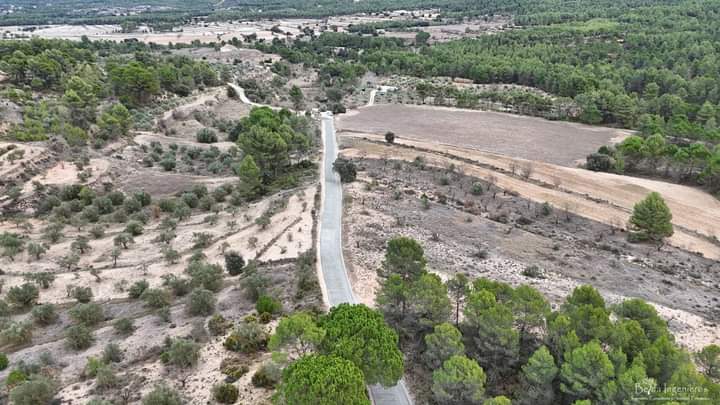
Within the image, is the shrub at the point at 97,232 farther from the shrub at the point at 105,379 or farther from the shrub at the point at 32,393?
the shrub at the point at 105,379

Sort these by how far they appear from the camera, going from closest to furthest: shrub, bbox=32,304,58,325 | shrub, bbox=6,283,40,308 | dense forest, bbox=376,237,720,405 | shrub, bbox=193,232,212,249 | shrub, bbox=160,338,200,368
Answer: dense forest, bbox=376,237,720,405
shrub, bbox=160,338,200,368
shrub, bbox=32,304,58,325
shrub, bbox=6,283,40,308
shrub, bbox=193,232,212,249

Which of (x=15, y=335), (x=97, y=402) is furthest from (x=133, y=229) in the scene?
(x=97, y=402)

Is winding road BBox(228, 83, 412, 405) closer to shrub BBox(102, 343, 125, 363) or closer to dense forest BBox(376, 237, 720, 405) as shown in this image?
dense forest BBox(376, 237, 720, 405)

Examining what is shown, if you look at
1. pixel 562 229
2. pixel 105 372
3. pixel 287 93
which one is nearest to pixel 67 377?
pixel 105 372

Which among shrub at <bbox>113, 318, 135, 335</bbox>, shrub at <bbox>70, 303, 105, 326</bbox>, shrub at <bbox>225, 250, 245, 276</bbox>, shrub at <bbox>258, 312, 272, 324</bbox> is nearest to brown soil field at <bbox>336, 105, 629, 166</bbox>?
shrub at <bbox>225, 250, 245, 276</bbox>

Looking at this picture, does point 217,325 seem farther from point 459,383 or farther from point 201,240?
point 459,383

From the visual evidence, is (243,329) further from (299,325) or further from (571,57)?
(571,57)
